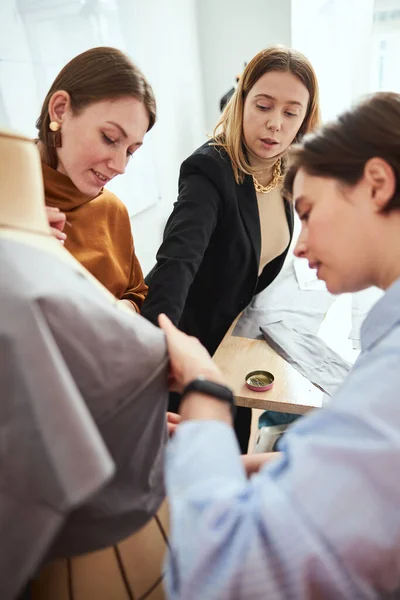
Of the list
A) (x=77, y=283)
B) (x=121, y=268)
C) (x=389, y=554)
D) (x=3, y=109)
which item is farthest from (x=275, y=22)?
(x=389, y=554)

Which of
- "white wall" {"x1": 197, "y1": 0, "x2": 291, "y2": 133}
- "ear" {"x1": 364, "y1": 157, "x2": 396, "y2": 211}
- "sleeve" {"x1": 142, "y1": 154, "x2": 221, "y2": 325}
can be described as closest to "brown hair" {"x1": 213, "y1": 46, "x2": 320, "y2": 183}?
"sleeve" {"x1": 142, "y1": 154, "x2": 221, "y2": 325}

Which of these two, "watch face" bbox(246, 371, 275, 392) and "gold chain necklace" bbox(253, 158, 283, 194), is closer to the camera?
"watch face" bbox(246, 371, 275, 392)

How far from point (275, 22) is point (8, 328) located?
2929mm

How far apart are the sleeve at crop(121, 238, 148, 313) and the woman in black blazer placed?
0.15 feet

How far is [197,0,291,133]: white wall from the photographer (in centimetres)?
269

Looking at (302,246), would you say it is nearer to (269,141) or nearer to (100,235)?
(100,235)

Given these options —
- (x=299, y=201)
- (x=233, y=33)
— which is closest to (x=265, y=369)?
(x=299, y=201)

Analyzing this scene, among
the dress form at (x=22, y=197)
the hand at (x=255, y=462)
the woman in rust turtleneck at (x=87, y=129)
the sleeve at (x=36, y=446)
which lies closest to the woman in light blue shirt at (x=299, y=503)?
the sleeve at (x=36, y=446)

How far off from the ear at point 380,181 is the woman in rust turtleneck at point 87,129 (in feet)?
1.65

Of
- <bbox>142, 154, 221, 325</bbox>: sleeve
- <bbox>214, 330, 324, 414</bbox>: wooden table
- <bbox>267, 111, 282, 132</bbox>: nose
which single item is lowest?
<bbox>214, 330, 324, 414</bbox>: wooden table

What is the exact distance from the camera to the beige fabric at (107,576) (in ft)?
1.86

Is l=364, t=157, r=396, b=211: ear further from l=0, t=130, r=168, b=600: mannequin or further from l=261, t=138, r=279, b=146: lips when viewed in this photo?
l=261, t=138, r=279, b=146: lips

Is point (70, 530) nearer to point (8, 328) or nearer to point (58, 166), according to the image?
point (8, 328)

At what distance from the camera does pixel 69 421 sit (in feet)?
1.32
